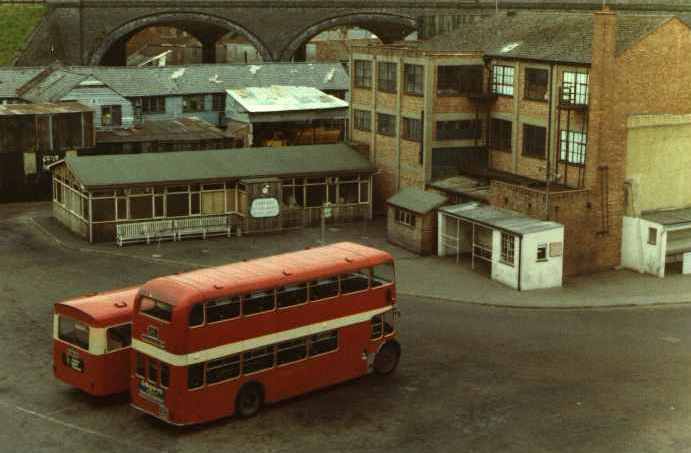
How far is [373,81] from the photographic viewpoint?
61.7m

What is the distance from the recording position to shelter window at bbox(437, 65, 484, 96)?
186 ft

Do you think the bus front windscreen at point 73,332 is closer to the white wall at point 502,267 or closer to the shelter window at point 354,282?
the shelter window at point 354,282

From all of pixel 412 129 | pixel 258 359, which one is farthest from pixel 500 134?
pixel 258 359

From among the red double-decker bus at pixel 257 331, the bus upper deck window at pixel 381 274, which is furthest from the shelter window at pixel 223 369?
the bus upper deck window at pixel 381 274

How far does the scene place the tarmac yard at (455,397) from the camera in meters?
28.0

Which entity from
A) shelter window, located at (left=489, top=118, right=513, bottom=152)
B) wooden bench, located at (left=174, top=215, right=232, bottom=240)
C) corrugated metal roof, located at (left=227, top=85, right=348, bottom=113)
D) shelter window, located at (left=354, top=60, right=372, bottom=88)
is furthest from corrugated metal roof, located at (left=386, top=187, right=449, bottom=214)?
corrugated metal roof, located at (left=227, top=85, right=348, bottom=113)

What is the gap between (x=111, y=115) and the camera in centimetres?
6950

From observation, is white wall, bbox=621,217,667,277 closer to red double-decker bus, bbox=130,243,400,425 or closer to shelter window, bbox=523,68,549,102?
shelter window, bbox=523,68,549,102

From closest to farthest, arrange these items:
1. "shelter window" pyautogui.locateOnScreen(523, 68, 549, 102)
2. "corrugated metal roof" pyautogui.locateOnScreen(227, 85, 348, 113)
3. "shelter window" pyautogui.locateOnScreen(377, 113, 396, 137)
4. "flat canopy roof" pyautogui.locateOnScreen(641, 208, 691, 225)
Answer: "flat canopy roof" pyautogui.locateOnScreen(641, 208, 691, 225) → "shelter window" pyautogui.locateOnScreen(523, 68, 549, 102) → "shelter window" pyautogui.locateOnScreen(377, 113, 396, 137) → "corrugated metal roof" pyautogui.locateOnScreen(227, 85, 348, 113)

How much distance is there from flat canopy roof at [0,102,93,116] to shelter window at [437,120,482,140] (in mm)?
20661

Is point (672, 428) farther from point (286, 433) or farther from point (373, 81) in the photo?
point (373, 81)

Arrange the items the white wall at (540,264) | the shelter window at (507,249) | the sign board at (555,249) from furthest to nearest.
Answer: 1. the sign board at (555,249)
2. the shelter window at (507,249)
3. the white wall at (540,264)

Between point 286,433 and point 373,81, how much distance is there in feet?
118

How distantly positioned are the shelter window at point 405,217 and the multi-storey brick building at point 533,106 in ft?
11.3
